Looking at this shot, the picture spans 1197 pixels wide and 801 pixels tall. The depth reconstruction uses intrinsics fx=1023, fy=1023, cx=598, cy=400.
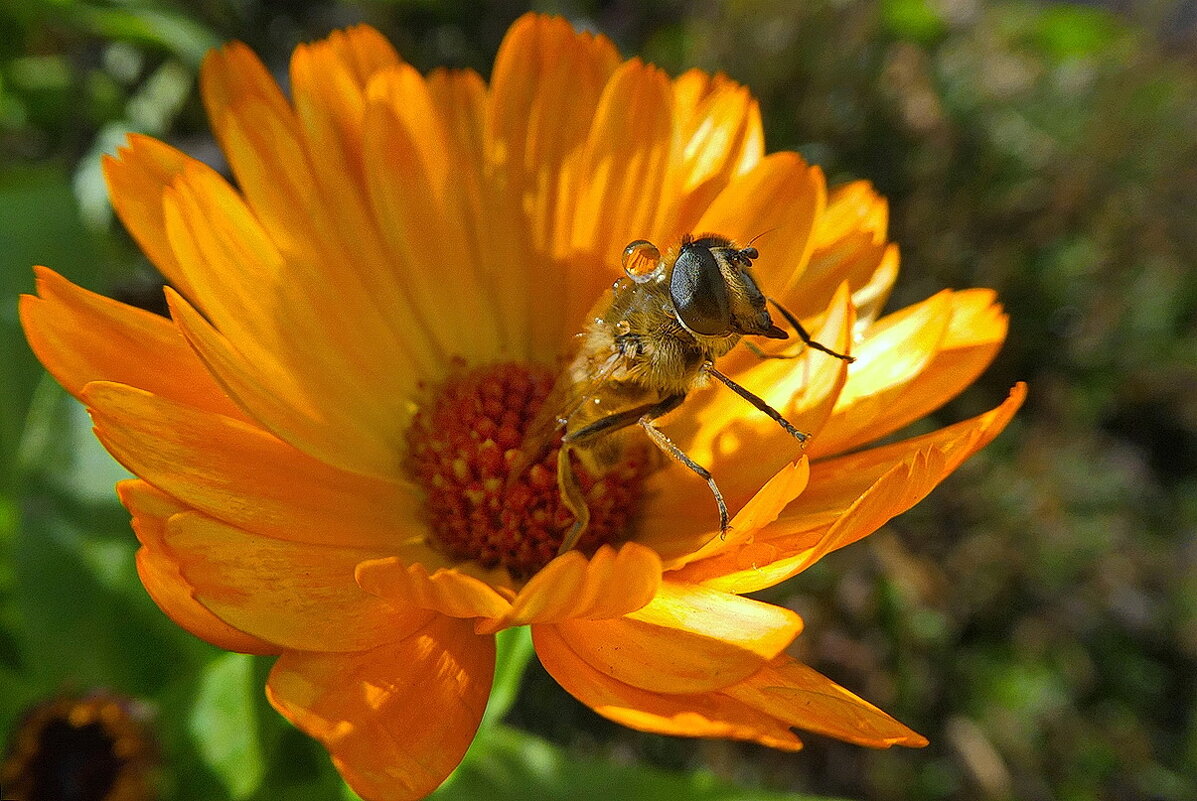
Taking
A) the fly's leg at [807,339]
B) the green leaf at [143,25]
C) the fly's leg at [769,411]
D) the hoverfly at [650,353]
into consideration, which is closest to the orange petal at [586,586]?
the hoverfly at [650,353]

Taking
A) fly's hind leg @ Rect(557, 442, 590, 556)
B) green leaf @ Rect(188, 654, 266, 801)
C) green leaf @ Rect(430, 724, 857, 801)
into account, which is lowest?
green leaf @ Rect(430, 724, 857, 801)

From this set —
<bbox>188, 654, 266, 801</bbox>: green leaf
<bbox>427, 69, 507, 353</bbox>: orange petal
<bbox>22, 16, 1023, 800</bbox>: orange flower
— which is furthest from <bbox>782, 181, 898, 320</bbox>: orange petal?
<bbox>188, 654, 266, 801</bbox>: green leaf

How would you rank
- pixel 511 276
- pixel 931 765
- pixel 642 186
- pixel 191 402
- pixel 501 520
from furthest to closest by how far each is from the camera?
pixel 931 765
pixel 511 276
pixel 642 186
pixel 501 520
pixel 191 402

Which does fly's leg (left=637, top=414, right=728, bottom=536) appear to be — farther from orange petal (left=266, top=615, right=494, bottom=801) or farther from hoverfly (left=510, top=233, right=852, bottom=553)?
orange petal (left=266, top=615, right=494, bottom=801)

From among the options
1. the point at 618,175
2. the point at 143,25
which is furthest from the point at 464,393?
the point at 143,25

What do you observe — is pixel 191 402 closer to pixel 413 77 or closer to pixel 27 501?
pixel 27 501

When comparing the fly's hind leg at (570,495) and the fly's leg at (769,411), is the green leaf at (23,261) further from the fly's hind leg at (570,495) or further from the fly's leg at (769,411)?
the fly's leg at (769,411)

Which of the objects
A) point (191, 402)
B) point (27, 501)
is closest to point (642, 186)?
point (191, 402)
